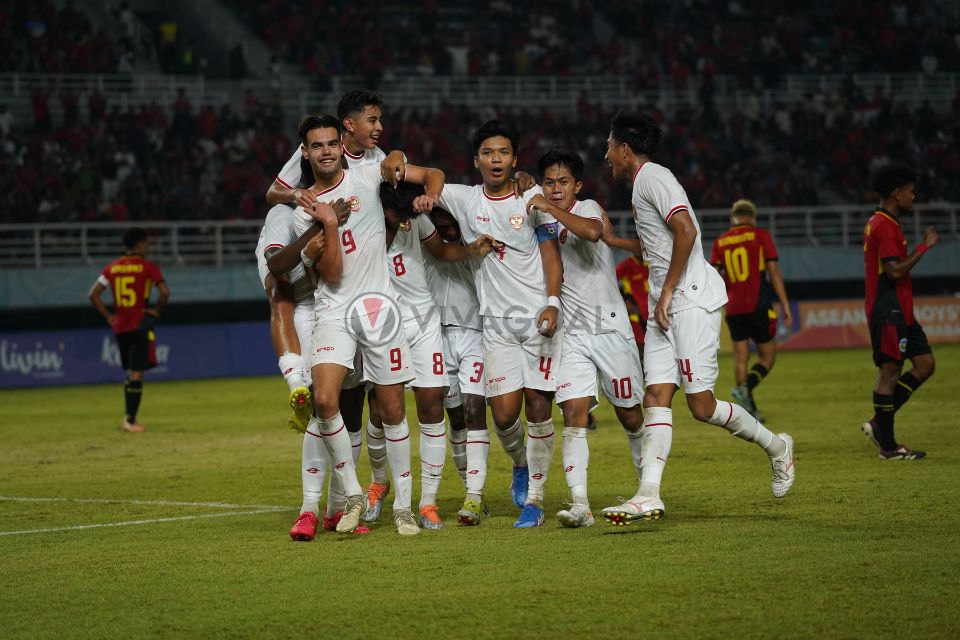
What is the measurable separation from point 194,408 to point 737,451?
10.1 meters

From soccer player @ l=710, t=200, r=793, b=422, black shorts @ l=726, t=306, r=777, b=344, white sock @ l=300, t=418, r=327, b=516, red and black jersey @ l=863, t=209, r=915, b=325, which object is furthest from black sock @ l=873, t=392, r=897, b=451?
white sock @ l=300, t=418, r=327, b=516

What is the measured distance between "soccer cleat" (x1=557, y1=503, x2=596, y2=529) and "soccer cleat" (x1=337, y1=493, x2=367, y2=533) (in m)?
1.20

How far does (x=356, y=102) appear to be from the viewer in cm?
790

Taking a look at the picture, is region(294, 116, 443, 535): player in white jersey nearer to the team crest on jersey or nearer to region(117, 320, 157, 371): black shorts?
the team crest on jersey

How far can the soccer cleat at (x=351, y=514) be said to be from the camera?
736 centimetres

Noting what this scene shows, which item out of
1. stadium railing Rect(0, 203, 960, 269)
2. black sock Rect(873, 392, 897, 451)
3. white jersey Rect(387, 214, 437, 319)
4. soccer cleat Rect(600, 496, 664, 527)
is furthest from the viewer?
stadium railing Rect(0, 203, 960, 269)

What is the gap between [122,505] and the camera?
9094 millimetres

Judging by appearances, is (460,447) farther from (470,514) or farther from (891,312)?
(891,312)

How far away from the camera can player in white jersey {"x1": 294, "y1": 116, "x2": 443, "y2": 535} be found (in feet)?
Result: 24.0

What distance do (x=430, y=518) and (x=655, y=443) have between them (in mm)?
1443

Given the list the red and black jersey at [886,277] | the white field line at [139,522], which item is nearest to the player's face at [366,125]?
the white field line at [139,522]

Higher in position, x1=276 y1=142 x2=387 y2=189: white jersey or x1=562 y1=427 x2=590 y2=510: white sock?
x1=276 y1=142 x2=387 y2=189: white jersey

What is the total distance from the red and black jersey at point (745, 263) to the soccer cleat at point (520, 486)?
6331 mm

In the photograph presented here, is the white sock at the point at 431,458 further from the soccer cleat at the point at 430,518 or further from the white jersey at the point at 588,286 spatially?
the white jersey at the point at 588,286
